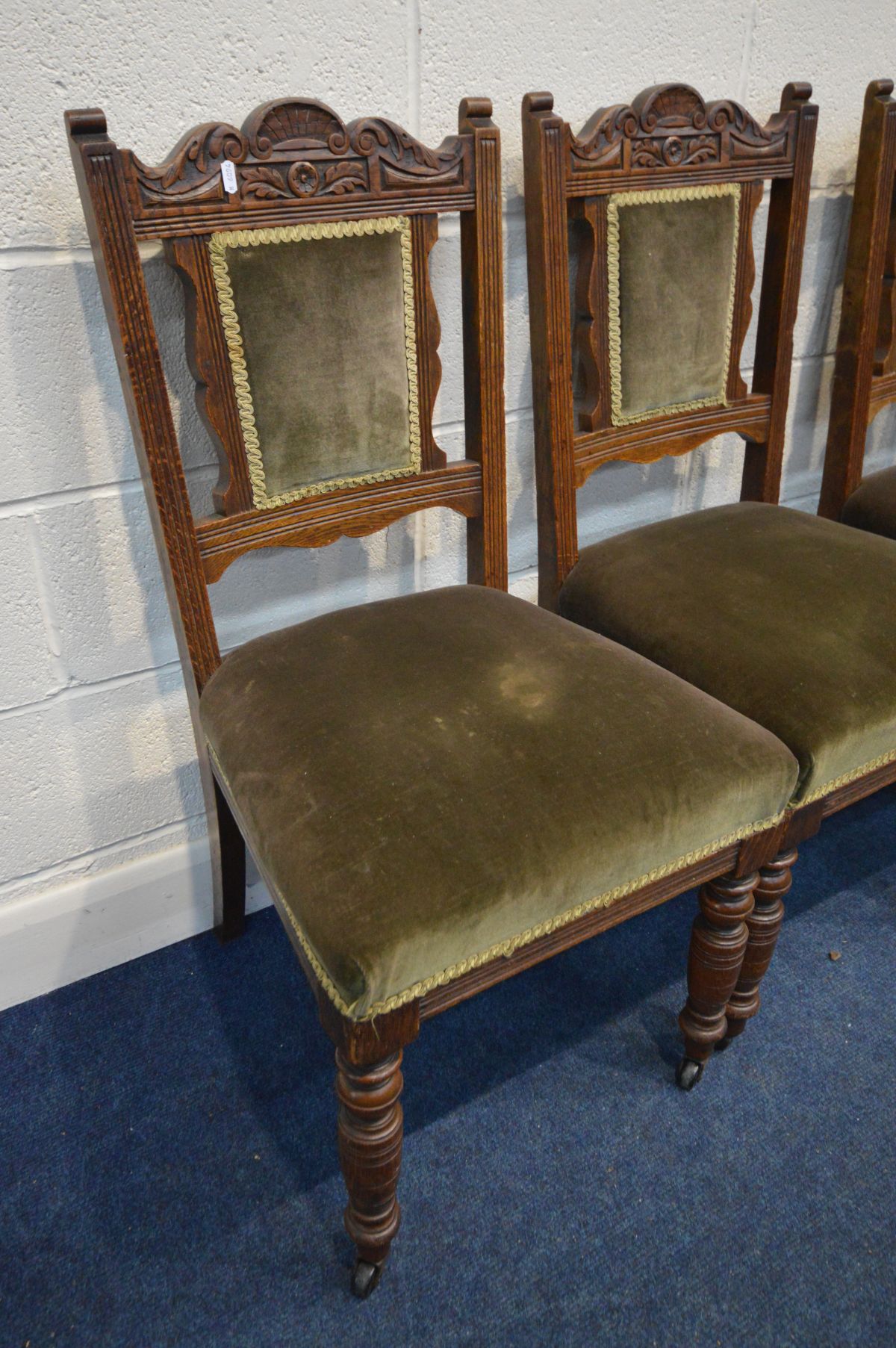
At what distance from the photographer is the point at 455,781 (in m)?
0.80

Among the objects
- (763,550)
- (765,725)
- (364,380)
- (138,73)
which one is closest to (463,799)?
(765,725)

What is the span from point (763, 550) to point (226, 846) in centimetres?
79

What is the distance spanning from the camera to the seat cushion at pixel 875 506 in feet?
4.65

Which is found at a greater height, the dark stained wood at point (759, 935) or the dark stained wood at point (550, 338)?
the dark stained wood at point (550, 338)

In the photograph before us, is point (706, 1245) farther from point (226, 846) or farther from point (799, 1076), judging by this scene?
point (226, 846)

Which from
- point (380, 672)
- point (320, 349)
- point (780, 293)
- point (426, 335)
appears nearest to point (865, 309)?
point (780, 293)

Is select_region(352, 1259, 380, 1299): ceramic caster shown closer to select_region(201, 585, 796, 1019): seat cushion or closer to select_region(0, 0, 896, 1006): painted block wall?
select_region(201, 585, 796, 1019): seat cushion

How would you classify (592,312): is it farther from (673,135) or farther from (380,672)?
(380,672)

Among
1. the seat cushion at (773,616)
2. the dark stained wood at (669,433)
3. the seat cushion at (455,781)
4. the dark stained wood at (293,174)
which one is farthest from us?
the dark stained wood at (669,433)

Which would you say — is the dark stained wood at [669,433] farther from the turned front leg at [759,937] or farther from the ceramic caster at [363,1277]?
the ceramic caster at [363,1277]

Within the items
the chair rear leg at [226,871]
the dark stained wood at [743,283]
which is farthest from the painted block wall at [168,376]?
the dark stained wood at [743,283]

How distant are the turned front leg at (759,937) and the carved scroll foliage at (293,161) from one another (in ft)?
2.70

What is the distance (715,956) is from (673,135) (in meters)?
0.95

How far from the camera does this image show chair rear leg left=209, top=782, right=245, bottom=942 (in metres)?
1.17
